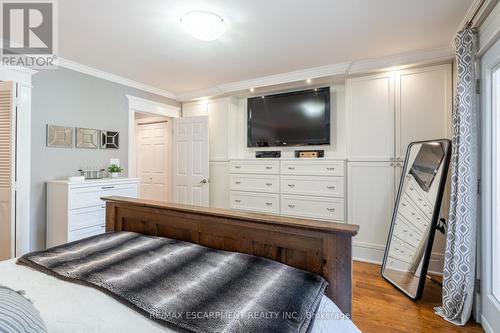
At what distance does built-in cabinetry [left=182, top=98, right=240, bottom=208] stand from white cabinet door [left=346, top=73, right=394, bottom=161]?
1.82 m

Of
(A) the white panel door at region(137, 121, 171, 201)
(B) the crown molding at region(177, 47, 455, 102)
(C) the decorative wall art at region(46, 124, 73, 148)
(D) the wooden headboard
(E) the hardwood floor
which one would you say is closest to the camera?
(D) the wooden headboard

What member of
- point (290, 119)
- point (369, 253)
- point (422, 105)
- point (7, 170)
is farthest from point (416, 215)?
point (7, 170)

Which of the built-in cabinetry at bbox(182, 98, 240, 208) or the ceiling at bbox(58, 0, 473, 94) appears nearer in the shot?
the ceiling at bbox(58, 0, 473, 94)

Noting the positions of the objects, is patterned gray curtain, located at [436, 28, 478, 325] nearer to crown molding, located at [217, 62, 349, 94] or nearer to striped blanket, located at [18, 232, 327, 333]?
crown molding, located at [217, 62, 349, 94]

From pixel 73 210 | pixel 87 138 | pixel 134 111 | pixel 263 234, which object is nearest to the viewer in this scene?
pixel 263 234

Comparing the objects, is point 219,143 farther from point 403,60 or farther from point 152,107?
point 403,60

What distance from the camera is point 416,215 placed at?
2.57 m

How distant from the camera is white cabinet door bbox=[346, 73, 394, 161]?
300cm

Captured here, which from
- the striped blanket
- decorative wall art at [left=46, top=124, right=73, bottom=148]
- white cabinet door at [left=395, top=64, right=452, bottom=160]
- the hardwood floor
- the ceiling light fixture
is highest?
the ceiling light fixture

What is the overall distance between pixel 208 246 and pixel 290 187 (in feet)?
6.52

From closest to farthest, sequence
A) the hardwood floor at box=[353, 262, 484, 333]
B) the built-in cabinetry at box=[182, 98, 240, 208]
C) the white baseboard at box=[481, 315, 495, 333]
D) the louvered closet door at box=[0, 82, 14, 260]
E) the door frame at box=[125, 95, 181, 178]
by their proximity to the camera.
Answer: the white baseboard at box=[481, 315, 495, 333] → the hardwood floor at box=[353, 262, 484, 333] → the louvered closet door at box=[0, 82, 14, 260] → the door frame at box=[125, 95, 181, 178] → the built-in cabinetry at box=[182, 98, 240, 208]

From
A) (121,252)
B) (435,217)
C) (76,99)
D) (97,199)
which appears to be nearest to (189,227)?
(121,252)

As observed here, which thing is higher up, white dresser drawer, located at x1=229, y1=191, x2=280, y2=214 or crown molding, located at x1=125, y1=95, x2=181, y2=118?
crown molding, located at x1=125, y1=95, x2=181, y2=118

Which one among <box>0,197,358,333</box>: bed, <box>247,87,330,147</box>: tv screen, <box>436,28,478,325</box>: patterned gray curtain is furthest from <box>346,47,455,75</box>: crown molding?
<box>0,197,358,333</box>: bed
